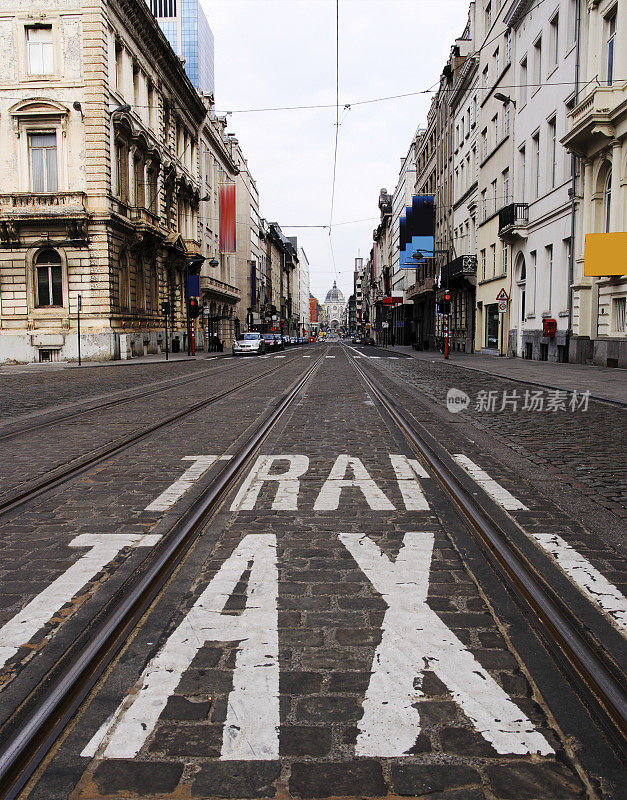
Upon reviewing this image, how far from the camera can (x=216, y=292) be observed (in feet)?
188

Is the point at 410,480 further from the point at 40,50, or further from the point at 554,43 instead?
the point at 40,50

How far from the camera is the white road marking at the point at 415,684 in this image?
2.31m

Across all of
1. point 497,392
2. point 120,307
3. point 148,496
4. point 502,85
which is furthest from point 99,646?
point 502,85

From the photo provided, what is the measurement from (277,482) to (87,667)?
134 inches

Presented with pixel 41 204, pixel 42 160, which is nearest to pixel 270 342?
pixel 41 204

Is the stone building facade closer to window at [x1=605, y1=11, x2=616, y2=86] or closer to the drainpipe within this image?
the drainpipe

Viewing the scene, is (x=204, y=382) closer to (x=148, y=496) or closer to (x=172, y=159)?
(x=148, y=496)

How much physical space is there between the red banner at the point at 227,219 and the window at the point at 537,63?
98.0 ft

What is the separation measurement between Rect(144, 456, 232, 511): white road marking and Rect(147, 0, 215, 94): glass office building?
123673mm

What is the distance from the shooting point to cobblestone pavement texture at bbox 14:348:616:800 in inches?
83.0

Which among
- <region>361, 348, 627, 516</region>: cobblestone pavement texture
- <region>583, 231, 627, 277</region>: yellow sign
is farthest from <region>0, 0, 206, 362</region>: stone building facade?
<region>583, 231, 627, 277</region>: yellow sign

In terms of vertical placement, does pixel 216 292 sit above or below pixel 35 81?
below

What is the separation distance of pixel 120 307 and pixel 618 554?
31.6 m

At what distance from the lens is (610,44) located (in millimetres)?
21344
